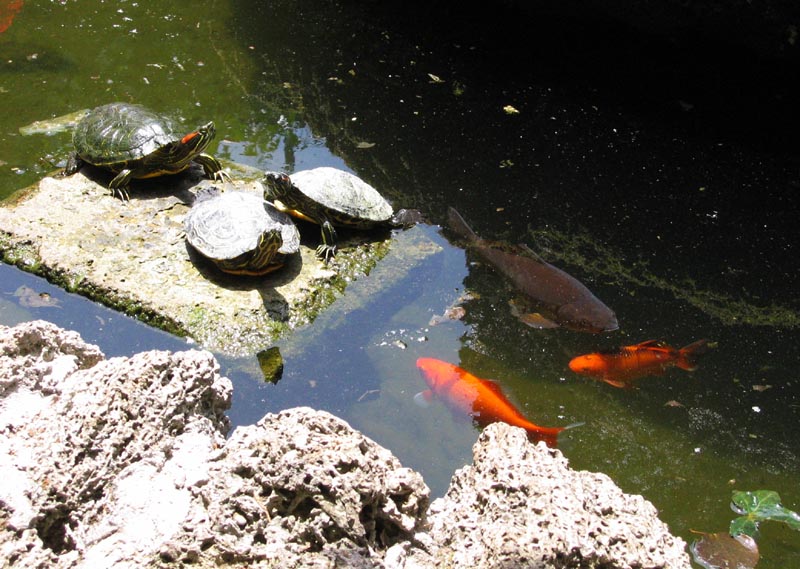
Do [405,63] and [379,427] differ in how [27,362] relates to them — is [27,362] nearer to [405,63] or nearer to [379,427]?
[379,427]

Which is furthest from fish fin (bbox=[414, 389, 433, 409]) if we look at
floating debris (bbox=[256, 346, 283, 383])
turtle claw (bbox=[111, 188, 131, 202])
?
turtle claw (bbox=[111, 188, 131, 202])

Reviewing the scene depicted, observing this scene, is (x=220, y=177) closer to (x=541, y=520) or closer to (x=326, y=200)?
(x=326, y=200)

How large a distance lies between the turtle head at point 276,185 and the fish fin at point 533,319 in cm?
156

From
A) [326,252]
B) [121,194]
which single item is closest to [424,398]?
[326,252]

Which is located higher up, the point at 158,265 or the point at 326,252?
the point at 326,252

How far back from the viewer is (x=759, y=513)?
11.0 feet

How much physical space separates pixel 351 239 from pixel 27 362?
2.62 meters

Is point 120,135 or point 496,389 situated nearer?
point 496,389

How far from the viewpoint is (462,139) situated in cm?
612

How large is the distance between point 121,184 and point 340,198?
147cm

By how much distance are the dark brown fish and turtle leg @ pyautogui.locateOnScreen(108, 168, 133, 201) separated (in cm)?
227

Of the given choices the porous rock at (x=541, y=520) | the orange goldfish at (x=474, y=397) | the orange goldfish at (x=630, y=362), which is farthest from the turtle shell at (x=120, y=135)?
the porous rock at (x=541, y=520)

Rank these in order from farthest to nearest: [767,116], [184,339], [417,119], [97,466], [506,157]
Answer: [767,116] → [417,119] → [506,157] → [184,339] → [97,466]

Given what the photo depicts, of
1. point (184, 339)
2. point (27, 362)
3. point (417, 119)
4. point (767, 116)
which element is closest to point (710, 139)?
point (767, 116)
